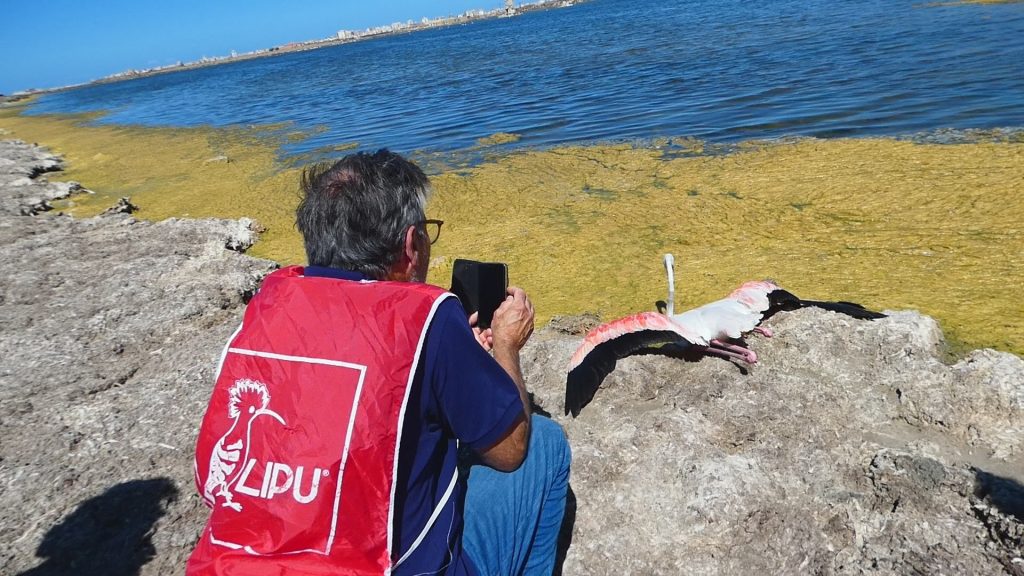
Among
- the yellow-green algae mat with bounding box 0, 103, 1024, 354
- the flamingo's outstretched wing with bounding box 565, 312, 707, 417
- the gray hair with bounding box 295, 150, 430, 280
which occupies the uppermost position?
the gray hair with bounding box 295, 150, 430, 280

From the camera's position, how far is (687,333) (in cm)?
299

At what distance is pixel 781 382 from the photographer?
2627 millimetres

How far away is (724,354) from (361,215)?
2.13 m

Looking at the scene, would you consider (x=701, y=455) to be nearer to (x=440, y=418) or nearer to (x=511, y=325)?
(x=511, y=325)

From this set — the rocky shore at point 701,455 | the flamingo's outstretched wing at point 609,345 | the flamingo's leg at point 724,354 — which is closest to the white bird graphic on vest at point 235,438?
the rocky shore at point 701,455

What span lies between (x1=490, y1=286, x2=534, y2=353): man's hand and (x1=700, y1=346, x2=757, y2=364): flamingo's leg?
5.26ft

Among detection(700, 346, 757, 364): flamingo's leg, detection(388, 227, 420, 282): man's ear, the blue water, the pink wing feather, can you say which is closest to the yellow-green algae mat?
the pink wing feather

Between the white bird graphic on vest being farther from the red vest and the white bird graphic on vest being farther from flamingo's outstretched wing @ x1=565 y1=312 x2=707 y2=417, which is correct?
flamingo's outstretched wing @ x1=565 y1=312 x2=707 y2=417

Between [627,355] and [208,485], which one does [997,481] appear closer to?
[627,355]

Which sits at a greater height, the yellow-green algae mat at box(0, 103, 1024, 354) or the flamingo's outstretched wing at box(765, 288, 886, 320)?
the flamingo's outstretched wing at box(765, 288, 886, 320)

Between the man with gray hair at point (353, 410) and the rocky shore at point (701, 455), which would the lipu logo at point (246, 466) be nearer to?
the man with gray hair at point (353, 410)

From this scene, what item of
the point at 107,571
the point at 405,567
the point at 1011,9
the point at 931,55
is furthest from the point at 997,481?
the point at 1011,9

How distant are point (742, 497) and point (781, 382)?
761 millimetres

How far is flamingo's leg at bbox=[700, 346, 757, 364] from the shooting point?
2.92 m
